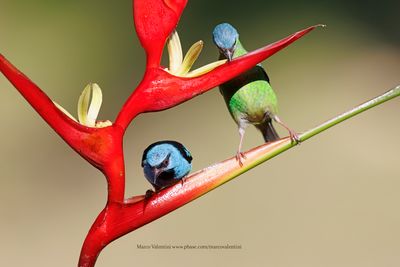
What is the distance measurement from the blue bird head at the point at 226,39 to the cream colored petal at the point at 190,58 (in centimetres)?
21

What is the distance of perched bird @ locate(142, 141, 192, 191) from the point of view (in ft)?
4.13

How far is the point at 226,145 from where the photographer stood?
291 cm

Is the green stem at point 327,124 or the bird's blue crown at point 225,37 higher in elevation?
the bird's blue crown at point 225,37

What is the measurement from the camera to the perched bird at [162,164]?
49.5 inches

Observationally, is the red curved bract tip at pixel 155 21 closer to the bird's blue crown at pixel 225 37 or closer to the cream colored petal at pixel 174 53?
the cream colored petal at pixel 174 53

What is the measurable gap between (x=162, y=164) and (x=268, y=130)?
41cm

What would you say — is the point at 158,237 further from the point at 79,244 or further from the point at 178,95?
the point at 178,95

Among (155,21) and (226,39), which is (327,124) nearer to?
(155,21)

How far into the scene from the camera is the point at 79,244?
274 centimetres

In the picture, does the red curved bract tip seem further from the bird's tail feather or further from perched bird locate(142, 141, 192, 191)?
the bird's tail feather

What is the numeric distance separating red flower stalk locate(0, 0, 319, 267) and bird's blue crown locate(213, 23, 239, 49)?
28 centimetres

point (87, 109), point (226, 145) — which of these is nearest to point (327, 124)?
point (87, 109)

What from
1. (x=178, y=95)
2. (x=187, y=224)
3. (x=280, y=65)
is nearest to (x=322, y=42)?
(x=280, y=65)

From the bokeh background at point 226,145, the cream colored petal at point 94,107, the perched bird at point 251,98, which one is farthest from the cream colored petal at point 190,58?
the bokeh background at point 226,145
